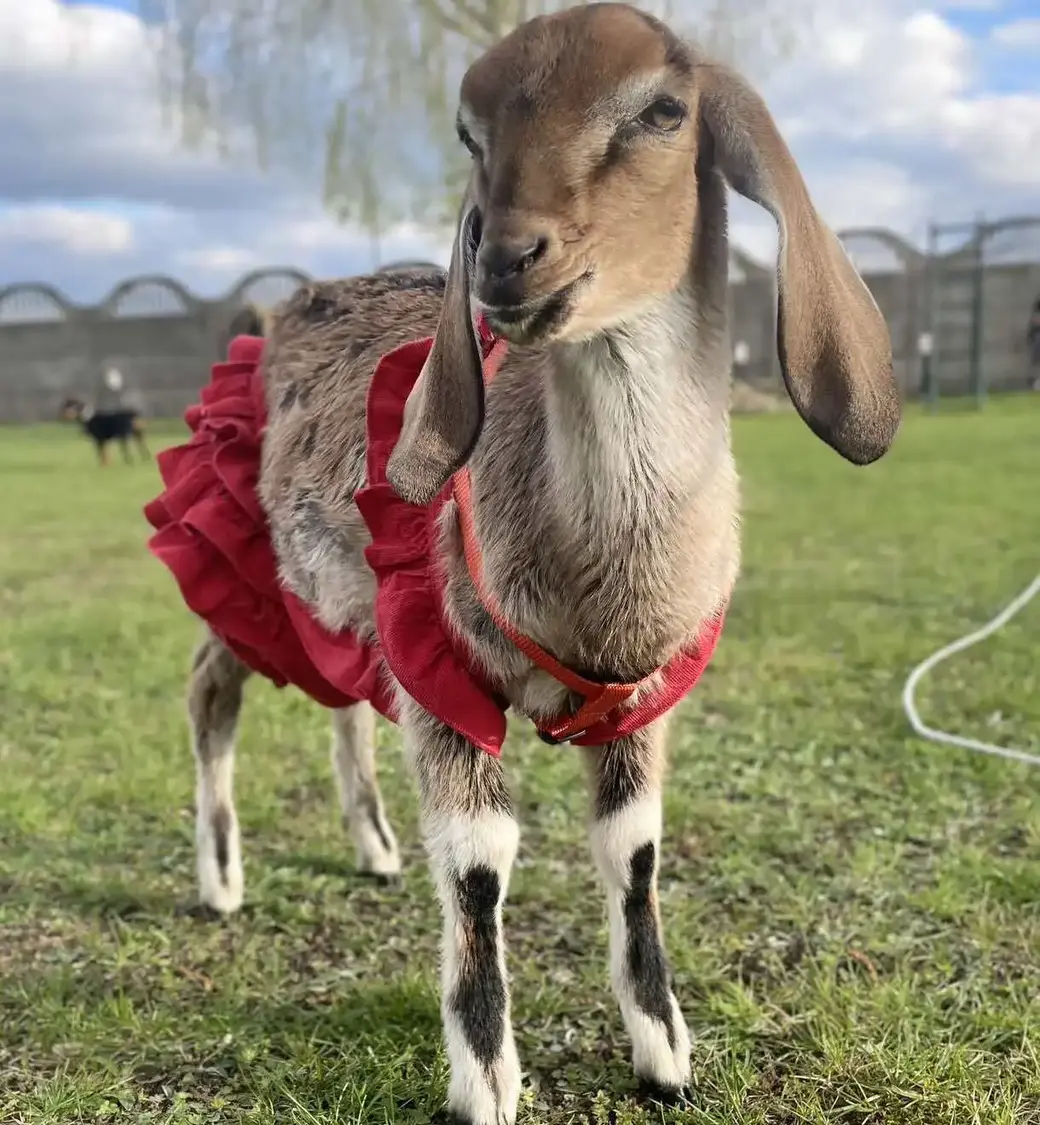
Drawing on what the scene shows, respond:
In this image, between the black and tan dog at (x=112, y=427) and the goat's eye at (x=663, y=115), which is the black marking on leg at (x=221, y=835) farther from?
the black and tan dog at (x=112, y=427)

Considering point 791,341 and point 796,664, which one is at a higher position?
point 791,341

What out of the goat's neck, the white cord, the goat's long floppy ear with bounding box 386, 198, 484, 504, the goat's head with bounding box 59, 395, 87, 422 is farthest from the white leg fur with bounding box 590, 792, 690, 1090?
the goat's head with bounding box 59, 395, 87, 422

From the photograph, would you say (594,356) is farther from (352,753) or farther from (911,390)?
(911,390)

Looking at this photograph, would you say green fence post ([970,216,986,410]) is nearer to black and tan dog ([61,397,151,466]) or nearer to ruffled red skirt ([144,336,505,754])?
black and tan dog ([61,397,151,466])

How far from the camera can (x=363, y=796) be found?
3428 mm

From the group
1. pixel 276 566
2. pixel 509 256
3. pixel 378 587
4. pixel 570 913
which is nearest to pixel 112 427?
pixel 276 566

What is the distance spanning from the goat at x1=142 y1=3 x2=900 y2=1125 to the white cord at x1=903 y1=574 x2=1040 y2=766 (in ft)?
6.86

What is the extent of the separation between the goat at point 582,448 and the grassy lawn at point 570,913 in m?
0.35

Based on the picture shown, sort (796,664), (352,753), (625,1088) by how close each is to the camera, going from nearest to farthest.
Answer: (625,1088), (352,753), (796,664)

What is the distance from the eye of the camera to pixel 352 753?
134 inches

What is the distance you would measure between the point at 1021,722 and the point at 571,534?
315 centimetres

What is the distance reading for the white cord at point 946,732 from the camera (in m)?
3.99

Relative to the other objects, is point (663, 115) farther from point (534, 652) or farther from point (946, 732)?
point (946, 732)

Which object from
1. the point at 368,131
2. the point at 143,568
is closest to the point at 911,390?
the point at 368,131
